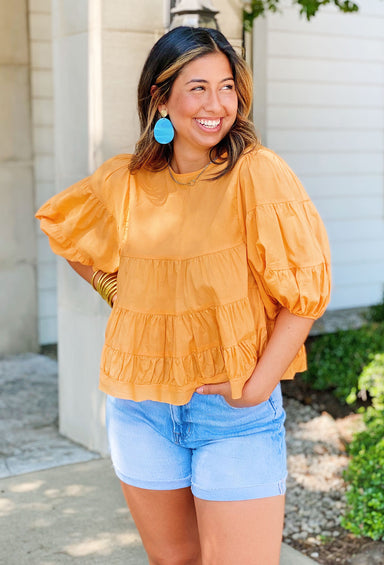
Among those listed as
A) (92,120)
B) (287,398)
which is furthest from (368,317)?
(92,120)

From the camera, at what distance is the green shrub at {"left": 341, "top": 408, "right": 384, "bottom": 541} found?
3260 millimetres

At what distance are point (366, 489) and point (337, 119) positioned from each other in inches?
205

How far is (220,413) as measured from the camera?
1.84 m

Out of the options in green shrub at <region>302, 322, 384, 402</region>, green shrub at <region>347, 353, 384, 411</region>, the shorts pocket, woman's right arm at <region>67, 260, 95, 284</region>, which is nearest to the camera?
the shorts pocket

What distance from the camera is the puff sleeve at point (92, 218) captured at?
6.96ft

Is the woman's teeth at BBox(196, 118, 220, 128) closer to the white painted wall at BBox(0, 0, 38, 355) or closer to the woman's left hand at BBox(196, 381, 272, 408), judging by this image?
the woman's left hand at BBox(196, 381, 272, 408)

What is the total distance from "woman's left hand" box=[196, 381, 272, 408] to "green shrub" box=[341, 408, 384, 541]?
173 centimetres

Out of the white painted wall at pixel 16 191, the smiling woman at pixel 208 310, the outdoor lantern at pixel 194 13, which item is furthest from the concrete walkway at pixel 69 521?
the white painted wall at pixel 16 191

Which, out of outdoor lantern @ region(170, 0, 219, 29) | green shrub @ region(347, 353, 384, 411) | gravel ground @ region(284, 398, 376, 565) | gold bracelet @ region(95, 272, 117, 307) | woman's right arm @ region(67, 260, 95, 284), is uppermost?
outdoor lantern @ region(170, 0, 219, 29)

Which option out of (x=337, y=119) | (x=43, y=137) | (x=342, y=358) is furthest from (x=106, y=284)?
(x=337, y=119)

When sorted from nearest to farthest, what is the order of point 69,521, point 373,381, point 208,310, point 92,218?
point 208,310
point 92,218
point 69,521
point 373,381

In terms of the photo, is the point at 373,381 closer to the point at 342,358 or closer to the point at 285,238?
the point at 342,358

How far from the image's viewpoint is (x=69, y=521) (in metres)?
3.35

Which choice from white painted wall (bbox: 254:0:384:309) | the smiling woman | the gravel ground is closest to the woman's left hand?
the smiling woman
